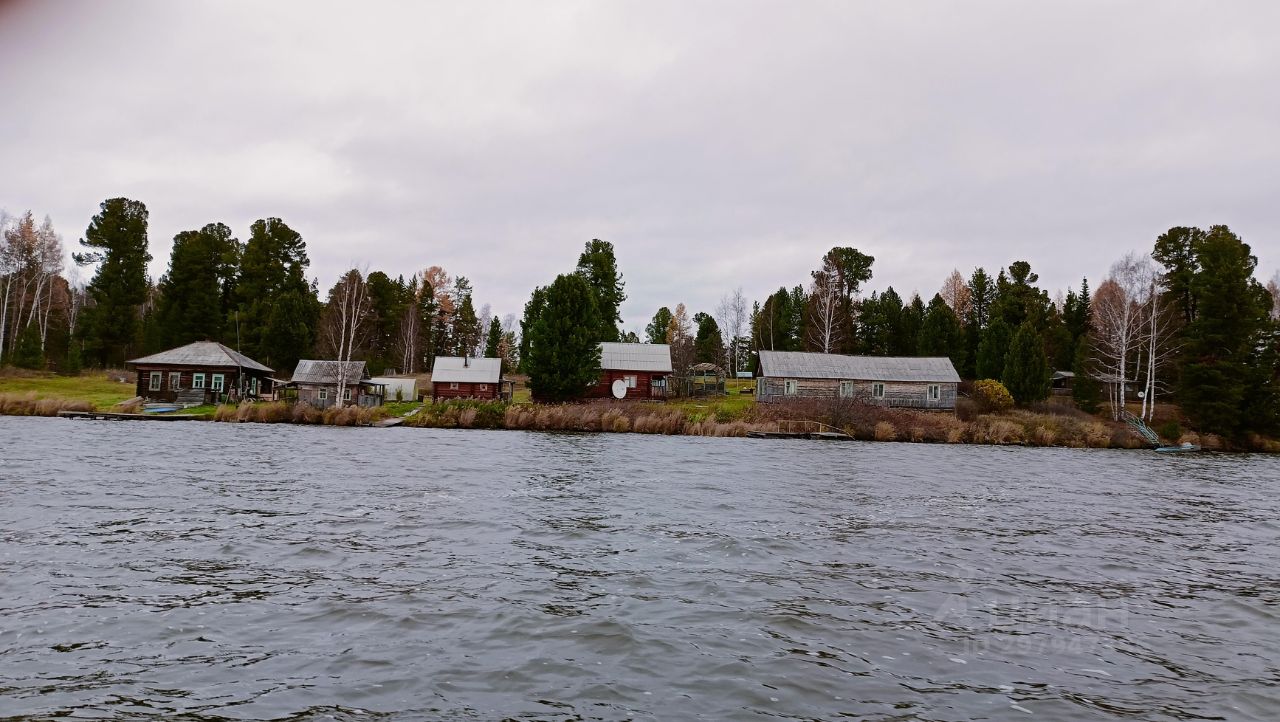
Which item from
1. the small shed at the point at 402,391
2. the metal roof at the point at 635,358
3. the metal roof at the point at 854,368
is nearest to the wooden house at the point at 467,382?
the small shed at the point at 402,391

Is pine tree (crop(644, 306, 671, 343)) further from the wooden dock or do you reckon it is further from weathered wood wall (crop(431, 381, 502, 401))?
the wooden dock

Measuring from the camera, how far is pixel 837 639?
9086 millimetres

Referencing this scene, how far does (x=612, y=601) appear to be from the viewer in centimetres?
1043

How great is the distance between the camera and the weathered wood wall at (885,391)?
208 ft

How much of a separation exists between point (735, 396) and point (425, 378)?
1289 inches

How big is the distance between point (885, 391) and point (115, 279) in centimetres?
7486

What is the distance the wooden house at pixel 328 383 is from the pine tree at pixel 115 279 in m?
27.7

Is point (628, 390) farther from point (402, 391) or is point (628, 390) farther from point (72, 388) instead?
point (72, 388)

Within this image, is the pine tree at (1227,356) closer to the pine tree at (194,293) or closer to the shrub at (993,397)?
the shrub at (993,397)

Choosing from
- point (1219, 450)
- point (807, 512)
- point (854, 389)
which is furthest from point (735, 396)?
point (807, 512)

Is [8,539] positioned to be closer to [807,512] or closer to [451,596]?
[451,596]

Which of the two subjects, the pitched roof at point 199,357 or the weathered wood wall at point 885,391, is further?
the weathered wood wall at point 885,391

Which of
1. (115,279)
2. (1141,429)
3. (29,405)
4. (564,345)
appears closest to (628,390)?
(564,345)

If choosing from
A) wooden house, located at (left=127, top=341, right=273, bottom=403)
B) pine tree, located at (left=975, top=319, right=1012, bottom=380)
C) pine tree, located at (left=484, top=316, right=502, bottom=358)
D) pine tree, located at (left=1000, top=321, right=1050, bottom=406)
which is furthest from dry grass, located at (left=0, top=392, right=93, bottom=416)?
pine tree, located at (left=975, top=319, right=1012, bottom=380)
